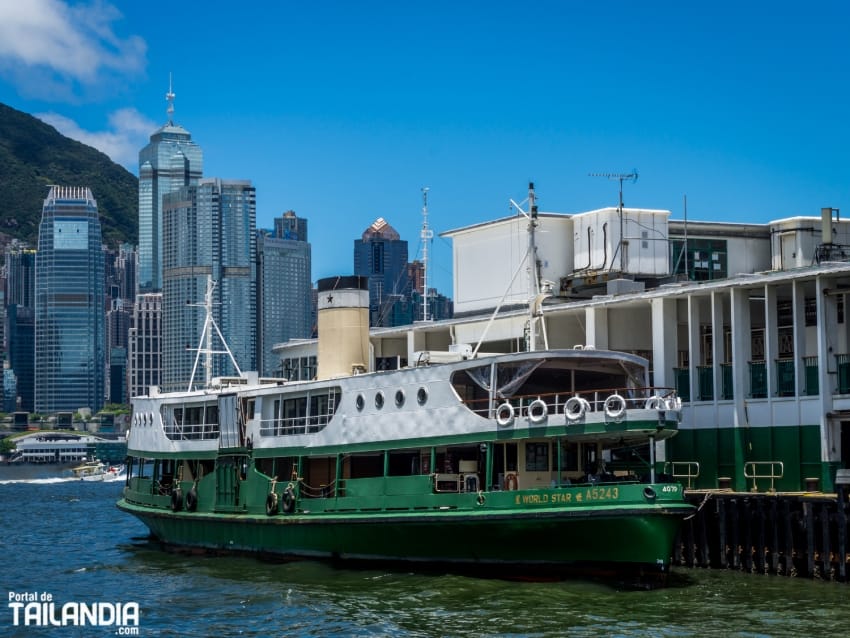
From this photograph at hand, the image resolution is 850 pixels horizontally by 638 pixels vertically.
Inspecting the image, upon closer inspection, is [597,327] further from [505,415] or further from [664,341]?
[505,415]

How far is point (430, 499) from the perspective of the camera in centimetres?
3362

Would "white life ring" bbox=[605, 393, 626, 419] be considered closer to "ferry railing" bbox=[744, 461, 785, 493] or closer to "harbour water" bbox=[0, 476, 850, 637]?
"harbour water" bbox=[0, 476, 850, 637]

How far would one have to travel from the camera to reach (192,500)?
41.2 metres

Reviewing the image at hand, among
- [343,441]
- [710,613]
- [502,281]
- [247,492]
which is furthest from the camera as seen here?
[502,281]

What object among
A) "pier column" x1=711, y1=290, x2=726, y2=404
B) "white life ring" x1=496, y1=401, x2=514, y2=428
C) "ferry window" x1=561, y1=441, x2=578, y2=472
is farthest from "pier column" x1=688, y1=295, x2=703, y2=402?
"white life ring" x1=496, y1=401, x2=514, y2=428

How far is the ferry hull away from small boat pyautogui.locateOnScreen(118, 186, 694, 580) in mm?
39

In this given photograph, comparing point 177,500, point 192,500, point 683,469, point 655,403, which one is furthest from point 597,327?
point 177,500

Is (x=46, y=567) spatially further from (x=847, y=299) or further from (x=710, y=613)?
(x=847, y=299)

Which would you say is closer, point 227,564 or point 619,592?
point 619,592

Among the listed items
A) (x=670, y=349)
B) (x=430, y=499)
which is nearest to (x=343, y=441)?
(x=430, y=499)

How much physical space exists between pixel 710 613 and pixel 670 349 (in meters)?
12.8

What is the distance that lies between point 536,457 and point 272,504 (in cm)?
859

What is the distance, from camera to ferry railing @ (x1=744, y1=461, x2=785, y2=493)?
3566 cm

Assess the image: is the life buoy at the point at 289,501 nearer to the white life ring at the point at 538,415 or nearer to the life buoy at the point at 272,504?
the life buoy at the point at 272,504
